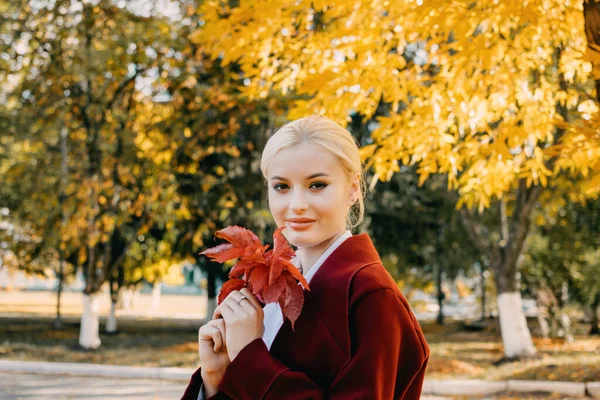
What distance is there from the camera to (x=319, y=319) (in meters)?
1.47

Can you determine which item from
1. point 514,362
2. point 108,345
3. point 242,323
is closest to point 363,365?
point 242,323

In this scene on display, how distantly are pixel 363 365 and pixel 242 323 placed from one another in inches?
12.3

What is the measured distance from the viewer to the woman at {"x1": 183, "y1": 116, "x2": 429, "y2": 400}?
1.39 m

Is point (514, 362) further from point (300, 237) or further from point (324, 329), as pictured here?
point (324, 329)

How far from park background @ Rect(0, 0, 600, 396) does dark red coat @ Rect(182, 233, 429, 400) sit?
9.46 ft

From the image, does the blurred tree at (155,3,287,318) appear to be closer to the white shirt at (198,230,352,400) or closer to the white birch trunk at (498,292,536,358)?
the white birch trunk at (498,292,536,358)

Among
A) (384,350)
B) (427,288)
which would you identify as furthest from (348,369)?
(427,288)

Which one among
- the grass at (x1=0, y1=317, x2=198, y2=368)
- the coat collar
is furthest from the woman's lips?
the grass at (x1=0, y1=317, x2=198, y2=368)

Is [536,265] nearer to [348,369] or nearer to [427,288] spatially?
[427,288]

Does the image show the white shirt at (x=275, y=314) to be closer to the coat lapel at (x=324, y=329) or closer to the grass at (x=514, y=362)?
the coat lapel at (x=324, y=329)

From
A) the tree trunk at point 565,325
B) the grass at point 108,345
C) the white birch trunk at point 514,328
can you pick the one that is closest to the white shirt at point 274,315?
the grass at point 108,345

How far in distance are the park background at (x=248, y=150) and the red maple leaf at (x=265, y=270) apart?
2961 millimetres

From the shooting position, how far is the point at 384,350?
1384 mm

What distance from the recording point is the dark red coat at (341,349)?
138cm
